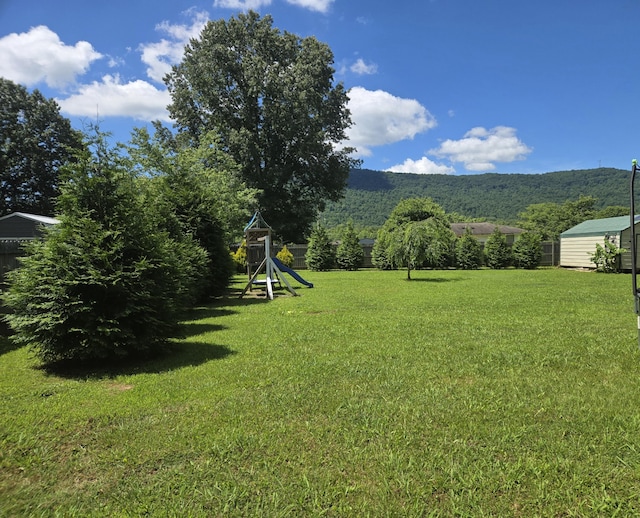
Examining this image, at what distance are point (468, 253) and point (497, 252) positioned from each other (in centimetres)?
161

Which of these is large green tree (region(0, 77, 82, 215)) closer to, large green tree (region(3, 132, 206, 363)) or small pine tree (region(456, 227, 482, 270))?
small pine tree (region(456, 227, 482, 270))

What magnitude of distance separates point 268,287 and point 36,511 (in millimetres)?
8778

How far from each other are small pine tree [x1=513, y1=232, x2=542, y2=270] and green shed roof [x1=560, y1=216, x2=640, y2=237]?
6.56 ft

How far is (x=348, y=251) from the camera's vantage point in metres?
24.5

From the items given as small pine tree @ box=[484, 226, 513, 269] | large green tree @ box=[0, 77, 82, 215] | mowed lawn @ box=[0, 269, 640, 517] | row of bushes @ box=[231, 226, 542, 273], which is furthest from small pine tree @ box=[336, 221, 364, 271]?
large green tree @ box=[0, 77, 82, 215]

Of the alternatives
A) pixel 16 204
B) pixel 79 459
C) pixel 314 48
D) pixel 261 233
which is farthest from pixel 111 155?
pixel 16 204

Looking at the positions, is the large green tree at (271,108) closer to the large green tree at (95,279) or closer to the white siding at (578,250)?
the white siding at (578,250)

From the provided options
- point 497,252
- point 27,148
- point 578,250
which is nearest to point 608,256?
point 578,250

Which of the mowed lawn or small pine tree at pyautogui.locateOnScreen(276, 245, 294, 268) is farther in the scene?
small pine tree at pyautogui.locateOnScreen(276, 245, 294, 268)

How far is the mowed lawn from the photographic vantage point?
6.74ft

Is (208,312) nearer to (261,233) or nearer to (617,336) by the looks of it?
(261,233)

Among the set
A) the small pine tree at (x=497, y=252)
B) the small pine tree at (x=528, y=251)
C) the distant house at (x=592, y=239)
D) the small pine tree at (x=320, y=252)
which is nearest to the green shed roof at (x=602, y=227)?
the distant house at (x=592, y=239)

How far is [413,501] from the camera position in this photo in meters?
2.03

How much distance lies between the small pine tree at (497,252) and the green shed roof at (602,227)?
3.25m
